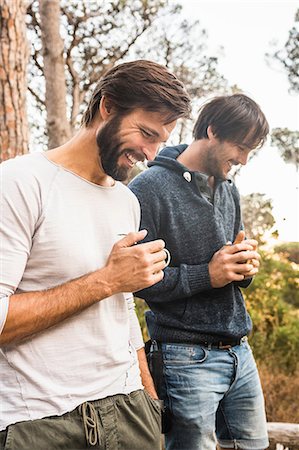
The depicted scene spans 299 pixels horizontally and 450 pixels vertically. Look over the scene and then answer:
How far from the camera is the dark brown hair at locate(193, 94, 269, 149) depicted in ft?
6.76

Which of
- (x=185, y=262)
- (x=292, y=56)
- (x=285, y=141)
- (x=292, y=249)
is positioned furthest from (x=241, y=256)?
(x=292, y=249)

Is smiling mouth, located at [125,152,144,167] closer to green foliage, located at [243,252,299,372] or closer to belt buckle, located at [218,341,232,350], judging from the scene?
belt buckle, located at [218,341,232,350]

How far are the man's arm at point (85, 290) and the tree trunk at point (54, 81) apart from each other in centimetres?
480

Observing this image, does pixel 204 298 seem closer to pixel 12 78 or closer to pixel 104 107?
pixel 104 107

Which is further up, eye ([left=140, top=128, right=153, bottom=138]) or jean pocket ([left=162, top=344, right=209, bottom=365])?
eye ([left=140, top=128, right=153, bottom=138])

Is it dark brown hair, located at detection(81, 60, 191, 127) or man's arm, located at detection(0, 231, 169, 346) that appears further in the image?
dark brown hair, located at detection(81, 60, 191, 127)

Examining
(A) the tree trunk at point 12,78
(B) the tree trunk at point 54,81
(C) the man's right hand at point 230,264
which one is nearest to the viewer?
(C) the man's right hand at point 230,264

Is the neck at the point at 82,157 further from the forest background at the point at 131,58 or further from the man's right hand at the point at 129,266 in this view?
the forest background at the point at 131,58

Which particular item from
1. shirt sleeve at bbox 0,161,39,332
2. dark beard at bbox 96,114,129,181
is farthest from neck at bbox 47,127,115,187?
shirt sleeve at bbox 0,161,39,332

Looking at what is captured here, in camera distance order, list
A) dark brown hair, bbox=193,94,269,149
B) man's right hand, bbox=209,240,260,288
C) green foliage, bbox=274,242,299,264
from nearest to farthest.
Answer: man's right hand, bbox=209,240,260,288 → dark brown hair, bbox=193,94,269,149 → green foliage, bbox=274,242,299,264

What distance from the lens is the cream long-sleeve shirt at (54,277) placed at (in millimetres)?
1224

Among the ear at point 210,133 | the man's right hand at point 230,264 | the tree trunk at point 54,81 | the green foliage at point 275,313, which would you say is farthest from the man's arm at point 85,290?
the tree trunk at point 54,81

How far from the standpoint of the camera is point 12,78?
3.43 metres

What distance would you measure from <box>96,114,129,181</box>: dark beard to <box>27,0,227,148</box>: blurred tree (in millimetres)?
7733
